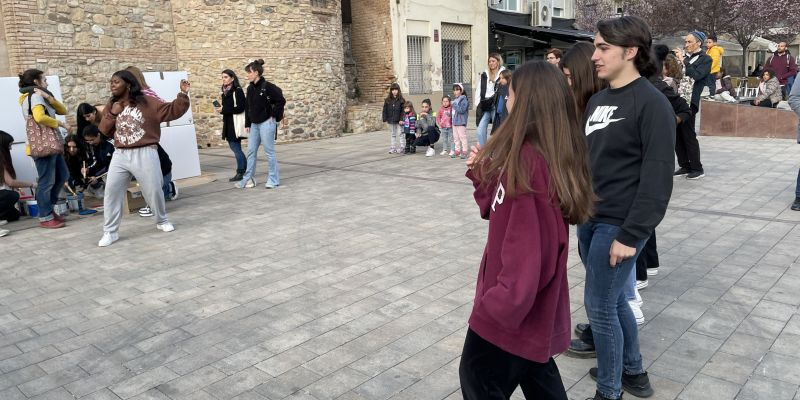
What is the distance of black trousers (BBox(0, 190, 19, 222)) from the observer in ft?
24.1

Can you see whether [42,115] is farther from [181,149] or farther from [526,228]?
[526,228]

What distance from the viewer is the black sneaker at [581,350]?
3.47 m

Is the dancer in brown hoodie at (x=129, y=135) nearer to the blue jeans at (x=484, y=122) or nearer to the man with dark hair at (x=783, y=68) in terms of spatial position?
the blue jeans at (x=484, y=122)

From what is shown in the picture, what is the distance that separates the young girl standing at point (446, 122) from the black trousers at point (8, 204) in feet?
24.1

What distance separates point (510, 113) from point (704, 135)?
41.2ft

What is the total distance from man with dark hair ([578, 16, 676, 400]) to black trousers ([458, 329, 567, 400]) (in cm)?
67

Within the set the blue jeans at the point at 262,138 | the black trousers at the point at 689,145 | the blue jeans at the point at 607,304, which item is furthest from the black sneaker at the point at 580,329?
the blue jeans at the point at 262,138

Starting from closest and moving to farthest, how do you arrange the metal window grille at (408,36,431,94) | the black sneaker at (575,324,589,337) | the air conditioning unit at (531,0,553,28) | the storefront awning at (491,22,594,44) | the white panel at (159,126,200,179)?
1. the black sneaker at (575,324,589,337)
2. the white panel at (159,126,200,179)
3. the metal window grille at (408,36,431,94)
4. the storefront awning at (491,22,594,44)
5. the air conditioning unit at (531,0,553,28)

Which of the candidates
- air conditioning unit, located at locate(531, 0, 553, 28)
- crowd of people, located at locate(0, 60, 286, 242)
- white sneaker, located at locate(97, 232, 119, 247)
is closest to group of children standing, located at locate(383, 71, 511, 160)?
crowd of people, located at locate(0, 60, 286, 242)

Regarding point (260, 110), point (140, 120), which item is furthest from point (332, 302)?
point (260, 110)

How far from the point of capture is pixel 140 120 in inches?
247

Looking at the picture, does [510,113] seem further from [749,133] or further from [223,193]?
[749,133]

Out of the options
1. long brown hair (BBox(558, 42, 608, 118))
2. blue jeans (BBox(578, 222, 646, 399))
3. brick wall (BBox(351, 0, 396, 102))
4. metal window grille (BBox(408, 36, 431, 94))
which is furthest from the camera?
metal window grille (BBox(408, 36, 431, 94))

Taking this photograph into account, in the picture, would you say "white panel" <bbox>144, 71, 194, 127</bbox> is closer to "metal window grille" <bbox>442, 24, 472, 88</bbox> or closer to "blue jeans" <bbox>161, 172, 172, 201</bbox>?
"blue jeans" <bbox>161, 172, 172, 201</bbox>
